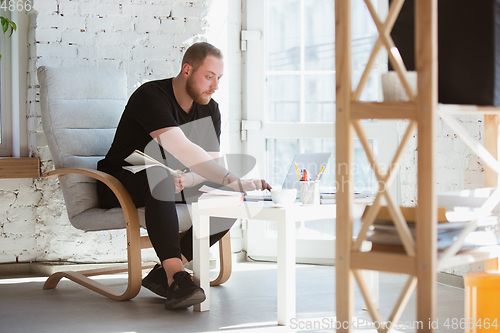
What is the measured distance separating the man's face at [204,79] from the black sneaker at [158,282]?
2.71 ft

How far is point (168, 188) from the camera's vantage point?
7.29 ft

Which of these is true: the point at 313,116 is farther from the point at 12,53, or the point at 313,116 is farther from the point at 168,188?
the point at 12,53

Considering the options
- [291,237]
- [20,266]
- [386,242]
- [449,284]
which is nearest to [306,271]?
[449,284]

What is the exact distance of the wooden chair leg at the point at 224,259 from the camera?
264 cm

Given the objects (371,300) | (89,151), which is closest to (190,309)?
(89,151)

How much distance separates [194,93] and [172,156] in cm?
31

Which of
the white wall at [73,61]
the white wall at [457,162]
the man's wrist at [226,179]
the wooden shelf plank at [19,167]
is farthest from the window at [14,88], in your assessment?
the white wall at [457,162]

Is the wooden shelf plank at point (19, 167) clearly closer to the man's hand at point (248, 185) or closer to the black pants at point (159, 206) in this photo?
the black pants at point (159, 206)

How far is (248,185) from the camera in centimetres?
227

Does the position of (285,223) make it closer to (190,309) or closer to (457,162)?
(190,309)

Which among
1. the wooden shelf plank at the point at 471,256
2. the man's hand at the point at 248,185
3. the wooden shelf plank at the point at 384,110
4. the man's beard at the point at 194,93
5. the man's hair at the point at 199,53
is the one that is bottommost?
the wooden shelf plank at the point at 471,256

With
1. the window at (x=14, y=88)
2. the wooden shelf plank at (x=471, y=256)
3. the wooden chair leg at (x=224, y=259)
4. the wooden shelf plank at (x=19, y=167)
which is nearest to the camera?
the wooden shelf plank at (x=471, y=256)

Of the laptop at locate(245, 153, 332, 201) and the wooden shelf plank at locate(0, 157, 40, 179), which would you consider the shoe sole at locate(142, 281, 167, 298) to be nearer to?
the laptop at locate(245, 153, 332, 201)

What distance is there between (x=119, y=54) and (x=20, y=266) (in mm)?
1312
